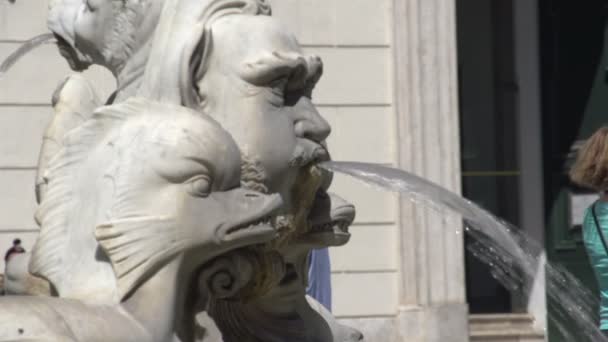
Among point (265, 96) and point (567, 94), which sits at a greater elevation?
point (265, 96)

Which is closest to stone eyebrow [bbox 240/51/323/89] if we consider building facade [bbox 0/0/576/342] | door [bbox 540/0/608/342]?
building facade [bbox 0/0/576/342]

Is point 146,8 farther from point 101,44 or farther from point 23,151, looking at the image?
point 23,151

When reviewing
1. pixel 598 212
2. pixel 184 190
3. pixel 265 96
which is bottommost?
pixel 598 212

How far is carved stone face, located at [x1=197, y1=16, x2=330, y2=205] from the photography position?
3826 mm

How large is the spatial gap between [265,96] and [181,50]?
0.18 metres

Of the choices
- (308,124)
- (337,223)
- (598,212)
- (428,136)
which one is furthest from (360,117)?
(308,124)

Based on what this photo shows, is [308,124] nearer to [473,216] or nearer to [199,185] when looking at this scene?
[199,185]

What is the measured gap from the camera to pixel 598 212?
7.18 meters

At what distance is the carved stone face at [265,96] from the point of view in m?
3.83

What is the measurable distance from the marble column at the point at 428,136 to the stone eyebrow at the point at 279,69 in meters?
8.62

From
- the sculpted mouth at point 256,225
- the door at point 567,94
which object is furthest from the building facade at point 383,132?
the sculpted mouth at point 256,225

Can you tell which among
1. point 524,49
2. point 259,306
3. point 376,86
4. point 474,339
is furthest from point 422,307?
point 259,306

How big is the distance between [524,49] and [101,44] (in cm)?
1034

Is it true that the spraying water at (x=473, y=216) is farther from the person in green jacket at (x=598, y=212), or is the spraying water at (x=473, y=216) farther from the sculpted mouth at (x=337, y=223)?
the person in green jacket at (x=598, y=212)
